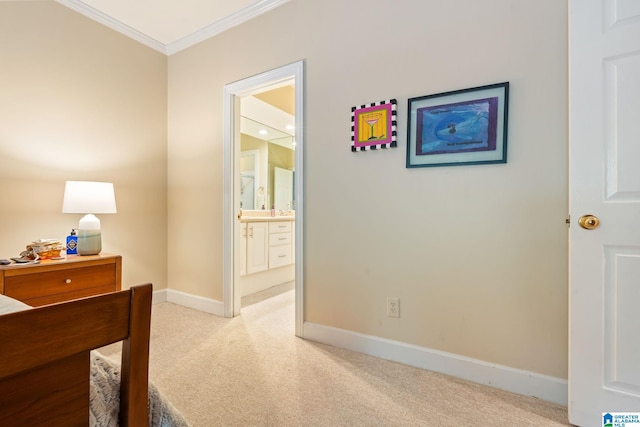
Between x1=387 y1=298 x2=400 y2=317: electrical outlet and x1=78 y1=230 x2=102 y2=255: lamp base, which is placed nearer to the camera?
x1=387 y1=298 x2=400 y2=317: electrical outlet

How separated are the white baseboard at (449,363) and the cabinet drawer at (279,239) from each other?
1.62 m

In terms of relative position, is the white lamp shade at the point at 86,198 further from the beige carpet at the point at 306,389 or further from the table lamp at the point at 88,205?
the beige carpet at the point at 306,389

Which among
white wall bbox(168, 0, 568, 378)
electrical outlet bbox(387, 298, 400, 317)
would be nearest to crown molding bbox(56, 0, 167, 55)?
white wall bbox(168, 0, 568, 378)

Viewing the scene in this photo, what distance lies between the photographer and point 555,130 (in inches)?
59.2

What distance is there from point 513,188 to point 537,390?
1036 millimetres

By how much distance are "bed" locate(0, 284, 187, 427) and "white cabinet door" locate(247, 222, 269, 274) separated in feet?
8.60

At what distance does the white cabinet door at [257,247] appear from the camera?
336 cm

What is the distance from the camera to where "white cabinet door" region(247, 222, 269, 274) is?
3355 millimetres

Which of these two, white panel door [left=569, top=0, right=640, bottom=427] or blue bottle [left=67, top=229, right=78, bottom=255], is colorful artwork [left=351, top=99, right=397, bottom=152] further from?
blue bottle [left=67, top=229, right=78, bottom=255]

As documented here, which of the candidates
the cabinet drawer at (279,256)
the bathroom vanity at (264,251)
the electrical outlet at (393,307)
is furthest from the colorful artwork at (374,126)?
the cabinet drawer at (279,256)

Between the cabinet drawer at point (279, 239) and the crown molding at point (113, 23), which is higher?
the crown molding at point (113, 23)

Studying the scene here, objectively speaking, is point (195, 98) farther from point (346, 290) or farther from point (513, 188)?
point (513, 188)

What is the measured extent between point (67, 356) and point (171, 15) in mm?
2917

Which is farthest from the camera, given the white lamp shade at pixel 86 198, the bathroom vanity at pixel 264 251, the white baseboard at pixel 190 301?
the bathroom vanity at pixel 264 251
